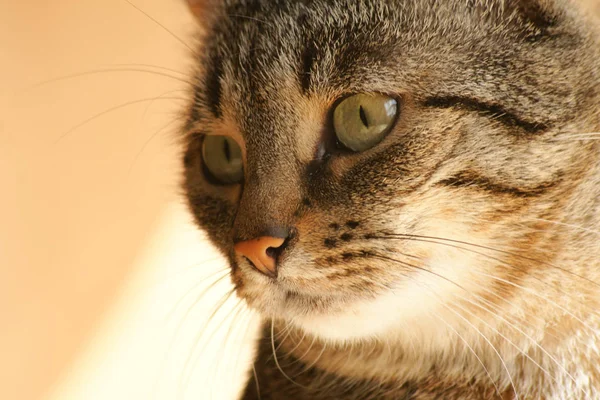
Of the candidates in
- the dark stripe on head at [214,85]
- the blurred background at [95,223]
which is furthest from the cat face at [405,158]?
the blurred background at [95,223]

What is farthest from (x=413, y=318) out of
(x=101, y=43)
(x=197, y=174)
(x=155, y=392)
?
(x=101, y=43)

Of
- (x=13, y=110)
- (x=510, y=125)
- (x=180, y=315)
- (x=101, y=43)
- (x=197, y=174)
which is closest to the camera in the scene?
(x=510, y=125)

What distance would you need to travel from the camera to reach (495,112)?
2.51 ft

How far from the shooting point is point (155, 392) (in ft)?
4.96

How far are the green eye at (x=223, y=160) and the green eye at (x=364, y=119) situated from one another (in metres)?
0.21

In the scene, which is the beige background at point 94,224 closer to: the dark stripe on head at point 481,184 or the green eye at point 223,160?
the green eye at point 223,160

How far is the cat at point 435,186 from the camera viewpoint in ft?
2.48

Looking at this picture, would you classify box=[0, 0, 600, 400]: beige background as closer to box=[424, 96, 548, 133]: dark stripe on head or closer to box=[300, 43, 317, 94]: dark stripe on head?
box=[300, 43, 317, 94]: dark stripe on head

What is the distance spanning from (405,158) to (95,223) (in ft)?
3.23

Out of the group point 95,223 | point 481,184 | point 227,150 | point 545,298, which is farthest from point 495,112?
point 95,223

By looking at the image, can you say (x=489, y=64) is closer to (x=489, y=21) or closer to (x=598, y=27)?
(x=489, y=21)

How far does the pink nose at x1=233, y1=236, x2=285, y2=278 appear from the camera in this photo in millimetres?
762

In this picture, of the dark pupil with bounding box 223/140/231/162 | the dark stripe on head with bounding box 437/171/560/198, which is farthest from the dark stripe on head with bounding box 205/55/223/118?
the dark stripe on head with bounding box 437/171/560/198

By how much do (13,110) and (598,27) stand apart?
3.60 ft
